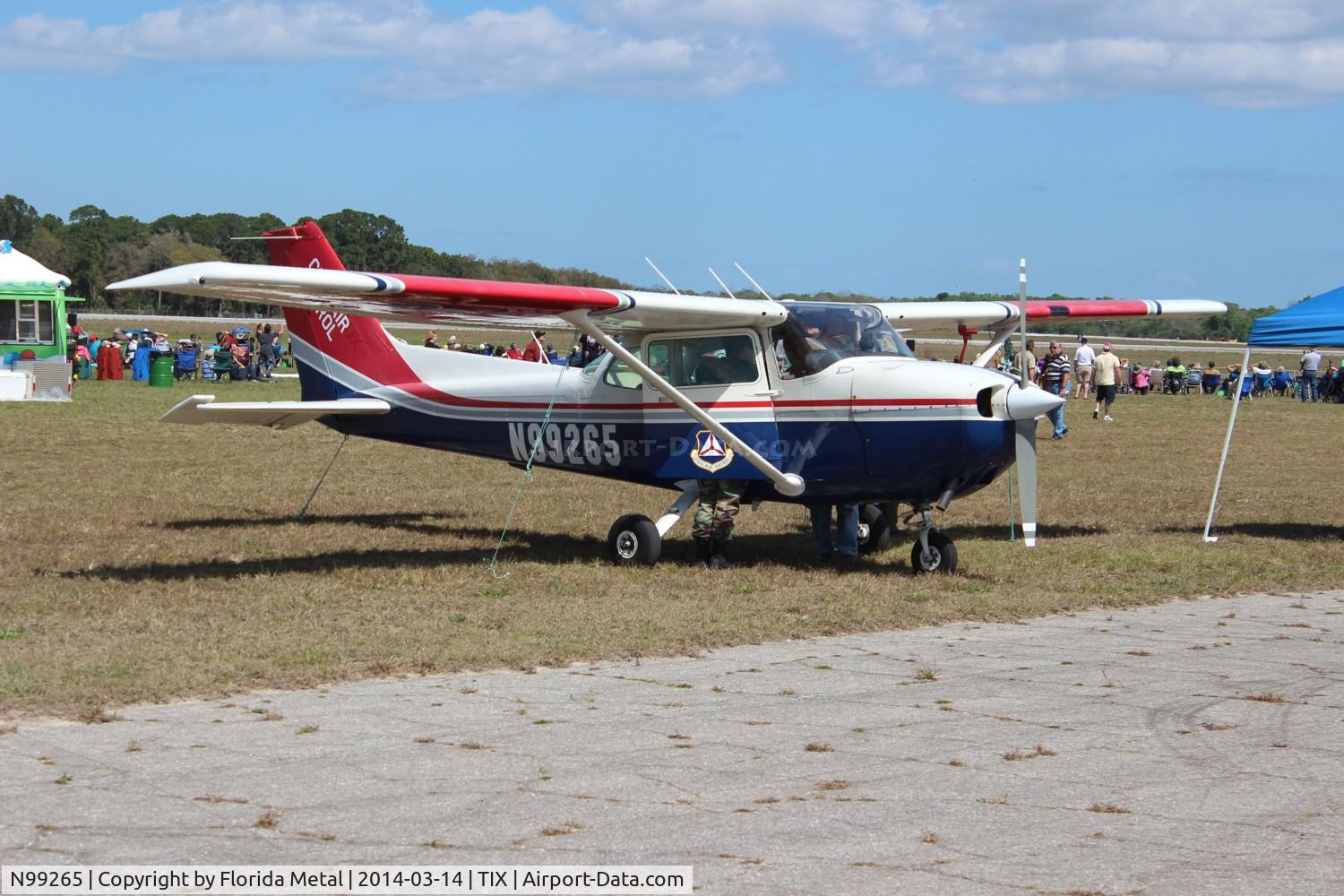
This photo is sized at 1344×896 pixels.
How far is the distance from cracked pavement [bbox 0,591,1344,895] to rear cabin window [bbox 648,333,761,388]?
392cm

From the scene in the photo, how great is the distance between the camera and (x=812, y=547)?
13.9 metres

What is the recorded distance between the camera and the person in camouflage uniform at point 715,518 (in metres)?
12.2

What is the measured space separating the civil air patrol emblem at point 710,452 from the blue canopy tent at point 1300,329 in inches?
203

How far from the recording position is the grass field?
8.39 m

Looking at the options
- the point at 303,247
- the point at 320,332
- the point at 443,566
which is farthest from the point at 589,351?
the point at 303,247

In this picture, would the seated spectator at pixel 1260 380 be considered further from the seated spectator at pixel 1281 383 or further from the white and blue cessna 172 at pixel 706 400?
the white and blue cessna 172 at pixel 706 400

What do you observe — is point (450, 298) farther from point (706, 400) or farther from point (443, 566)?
point (706, 400)

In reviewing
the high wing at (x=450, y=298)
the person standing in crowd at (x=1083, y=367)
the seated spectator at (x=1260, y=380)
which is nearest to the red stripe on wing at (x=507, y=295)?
the high wing at (x=450, y=298)

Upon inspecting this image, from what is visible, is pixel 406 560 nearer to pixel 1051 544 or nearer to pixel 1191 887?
pixel 1051 544

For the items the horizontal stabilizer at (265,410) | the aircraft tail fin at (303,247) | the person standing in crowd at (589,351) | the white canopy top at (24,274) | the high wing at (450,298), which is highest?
the white canopy top at (24,274)

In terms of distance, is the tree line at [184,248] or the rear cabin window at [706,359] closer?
the rear cabin window at [706,359]

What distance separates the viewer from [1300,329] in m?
14.5

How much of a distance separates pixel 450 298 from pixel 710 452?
2.64m

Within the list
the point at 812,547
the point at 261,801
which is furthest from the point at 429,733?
the point at 812,547
